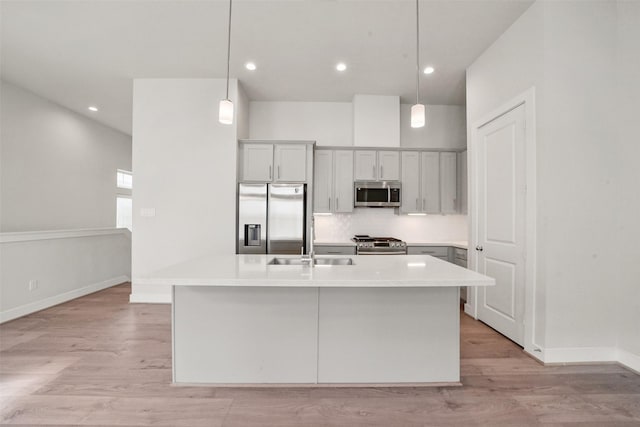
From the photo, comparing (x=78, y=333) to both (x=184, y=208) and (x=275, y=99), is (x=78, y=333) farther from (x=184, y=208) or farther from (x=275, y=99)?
(x=275, y=99)

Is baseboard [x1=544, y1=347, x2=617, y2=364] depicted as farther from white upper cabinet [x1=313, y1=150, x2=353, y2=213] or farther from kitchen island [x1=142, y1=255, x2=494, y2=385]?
white upper cabinet [x1=313, y1=150, x2=353, y2=213]

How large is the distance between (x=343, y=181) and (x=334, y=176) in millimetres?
158

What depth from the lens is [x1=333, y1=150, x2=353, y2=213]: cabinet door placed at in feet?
15.0

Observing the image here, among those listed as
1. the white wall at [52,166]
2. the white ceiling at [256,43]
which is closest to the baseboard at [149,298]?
the white wall at [52,166]

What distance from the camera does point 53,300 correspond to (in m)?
4.04

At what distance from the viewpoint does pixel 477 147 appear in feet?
11.3

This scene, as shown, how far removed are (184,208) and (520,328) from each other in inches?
161

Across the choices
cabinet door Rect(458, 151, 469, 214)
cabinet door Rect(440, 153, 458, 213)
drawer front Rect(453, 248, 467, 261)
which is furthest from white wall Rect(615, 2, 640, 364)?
cabinet door Rect(440, 153, 458, 213)

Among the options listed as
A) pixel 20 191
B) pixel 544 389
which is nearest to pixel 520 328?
pixel 544 389

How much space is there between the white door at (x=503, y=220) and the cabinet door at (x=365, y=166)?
1.50 meters

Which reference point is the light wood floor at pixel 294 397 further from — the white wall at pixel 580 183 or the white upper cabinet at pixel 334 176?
the white upper cabinet at pixel 334 176

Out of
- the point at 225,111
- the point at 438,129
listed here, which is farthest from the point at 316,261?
the point at 438,129

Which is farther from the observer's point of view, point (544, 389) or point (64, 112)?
point (64, 112)

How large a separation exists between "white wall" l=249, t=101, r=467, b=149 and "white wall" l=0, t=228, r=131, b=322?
3.09 m
